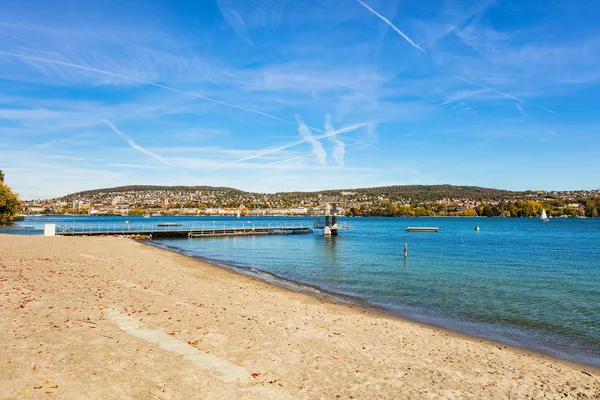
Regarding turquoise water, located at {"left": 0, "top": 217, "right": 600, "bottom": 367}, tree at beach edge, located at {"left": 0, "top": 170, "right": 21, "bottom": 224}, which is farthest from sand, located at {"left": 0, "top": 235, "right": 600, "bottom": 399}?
tree at beach edge, located at {"left": 0, "top": 170, "right": 21, "bottom": 224}

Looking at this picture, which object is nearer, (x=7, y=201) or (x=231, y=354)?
(x=231, y=354)

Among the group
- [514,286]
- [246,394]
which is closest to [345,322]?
[246,394]

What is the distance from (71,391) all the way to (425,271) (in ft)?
98.6

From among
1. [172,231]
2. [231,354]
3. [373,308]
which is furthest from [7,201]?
[231,354]

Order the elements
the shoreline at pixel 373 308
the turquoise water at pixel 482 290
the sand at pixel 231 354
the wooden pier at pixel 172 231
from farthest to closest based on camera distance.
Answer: the wooden pier at pixel 172 231 → the turquoise water at pixel 482 290 → the shoreline at pixel 373 308 → the sand at pixel 231 354

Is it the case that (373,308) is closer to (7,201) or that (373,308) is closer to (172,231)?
(172,231)

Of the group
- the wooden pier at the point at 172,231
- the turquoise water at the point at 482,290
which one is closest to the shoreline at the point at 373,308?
the turquoise water at the point at 482,290

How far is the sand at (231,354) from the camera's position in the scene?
25.9ft

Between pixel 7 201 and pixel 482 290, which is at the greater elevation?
pixel 7 201

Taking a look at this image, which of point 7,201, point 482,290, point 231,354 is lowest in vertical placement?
point 482,290

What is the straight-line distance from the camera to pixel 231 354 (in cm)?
986

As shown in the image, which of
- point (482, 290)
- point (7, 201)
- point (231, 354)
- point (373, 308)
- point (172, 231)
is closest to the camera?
point (231, 354)

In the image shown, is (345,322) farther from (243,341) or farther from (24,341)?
(24,341)

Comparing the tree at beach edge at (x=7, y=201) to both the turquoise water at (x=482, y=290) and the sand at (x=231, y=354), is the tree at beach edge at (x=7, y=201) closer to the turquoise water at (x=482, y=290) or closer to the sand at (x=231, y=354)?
the turquoise water at (x=482, y=290)
